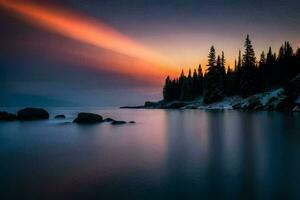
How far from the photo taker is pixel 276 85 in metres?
75.8

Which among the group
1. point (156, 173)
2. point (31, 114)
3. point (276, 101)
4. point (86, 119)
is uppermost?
point (276, 101)

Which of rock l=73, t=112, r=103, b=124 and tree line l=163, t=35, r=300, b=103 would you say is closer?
rock l=73, t=112, r=103, b=124

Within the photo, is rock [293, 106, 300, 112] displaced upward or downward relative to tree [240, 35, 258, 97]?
downward

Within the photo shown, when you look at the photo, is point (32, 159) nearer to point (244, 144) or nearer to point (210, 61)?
point (244, 144)

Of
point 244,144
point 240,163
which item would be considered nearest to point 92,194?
point 240,163

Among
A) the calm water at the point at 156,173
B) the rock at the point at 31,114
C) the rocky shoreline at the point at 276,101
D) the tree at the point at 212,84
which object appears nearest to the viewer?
the calm water at the point at 156,173

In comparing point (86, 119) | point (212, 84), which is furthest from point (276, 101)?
point (86, 119)

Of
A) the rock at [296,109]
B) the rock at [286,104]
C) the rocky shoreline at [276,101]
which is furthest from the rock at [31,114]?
the rock at [296,109]

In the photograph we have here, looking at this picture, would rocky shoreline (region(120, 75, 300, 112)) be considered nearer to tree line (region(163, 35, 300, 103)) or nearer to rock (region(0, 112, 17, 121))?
tree line (region(163, 35, 300, 103))

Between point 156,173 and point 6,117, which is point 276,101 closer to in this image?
point 156,173

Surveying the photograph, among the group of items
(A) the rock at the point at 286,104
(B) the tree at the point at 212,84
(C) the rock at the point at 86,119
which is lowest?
(C) the rock at the point at 86,119

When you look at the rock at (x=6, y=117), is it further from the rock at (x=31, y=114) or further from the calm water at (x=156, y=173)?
the calm water at (x=156, y=173)

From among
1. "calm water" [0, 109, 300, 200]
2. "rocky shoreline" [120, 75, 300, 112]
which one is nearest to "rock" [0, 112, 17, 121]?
"calm water" [0, 109, 300, 200]

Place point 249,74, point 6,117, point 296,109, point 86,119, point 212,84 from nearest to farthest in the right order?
point 86,119 < point 6,117 < point 296,109 < point 249,74 < point 212,84
